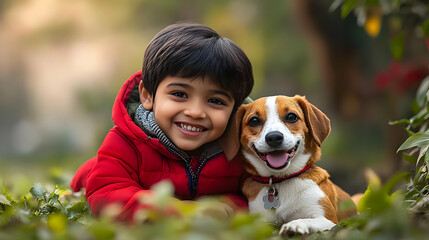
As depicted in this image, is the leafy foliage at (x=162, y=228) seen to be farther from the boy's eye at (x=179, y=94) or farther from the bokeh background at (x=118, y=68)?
the bokeh background at (x=118, y=68)

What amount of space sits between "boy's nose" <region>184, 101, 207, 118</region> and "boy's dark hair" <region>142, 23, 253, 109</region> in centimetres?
12

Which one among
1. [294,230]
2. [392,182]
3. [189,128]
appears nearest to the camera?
[392,182]

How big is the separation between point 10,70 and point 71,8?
6.05 ft

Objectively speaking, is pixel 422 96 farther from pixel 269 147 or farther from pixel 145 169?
pixel 145 169

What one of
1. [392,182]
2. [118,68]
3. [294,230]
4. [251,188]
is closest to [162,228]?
[294,230]

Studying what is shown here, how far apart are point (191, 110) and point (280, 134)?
0.38m

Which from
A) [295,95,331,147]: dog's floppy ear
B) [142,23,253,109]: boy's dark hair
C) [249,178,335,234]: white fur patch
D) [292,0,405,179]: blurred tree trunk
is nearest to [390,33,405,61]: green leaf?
[295,95,331,147]: dog's floppy ear

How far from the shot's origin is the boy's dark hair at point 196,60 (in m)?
1.99

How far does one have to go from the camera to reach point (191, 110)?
197 cm

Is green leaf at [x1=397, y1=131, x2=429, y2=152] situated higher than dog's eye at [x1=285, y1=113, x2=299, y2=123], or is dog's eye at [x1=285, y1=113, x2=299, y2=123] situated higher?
dog's eye at [x1=285, y1=113, x2=299, y2=123]

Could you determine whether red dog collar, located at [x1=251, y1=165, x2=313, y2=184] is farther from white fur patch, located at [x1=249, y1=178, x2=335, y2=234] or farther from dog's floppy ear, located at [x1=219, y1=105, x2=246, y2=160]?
dog's floppy ear, located at [x1=219, y1=105, x2=246, y2=160]

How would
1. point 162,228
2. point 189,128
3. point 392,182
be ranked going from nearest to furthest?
point 162,228 < point 392,182 < point 189,128

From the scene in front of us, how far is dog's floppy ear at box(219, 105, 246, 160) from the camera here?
2.01m

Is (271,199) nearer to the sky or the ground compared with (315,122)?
nearer to the ground
